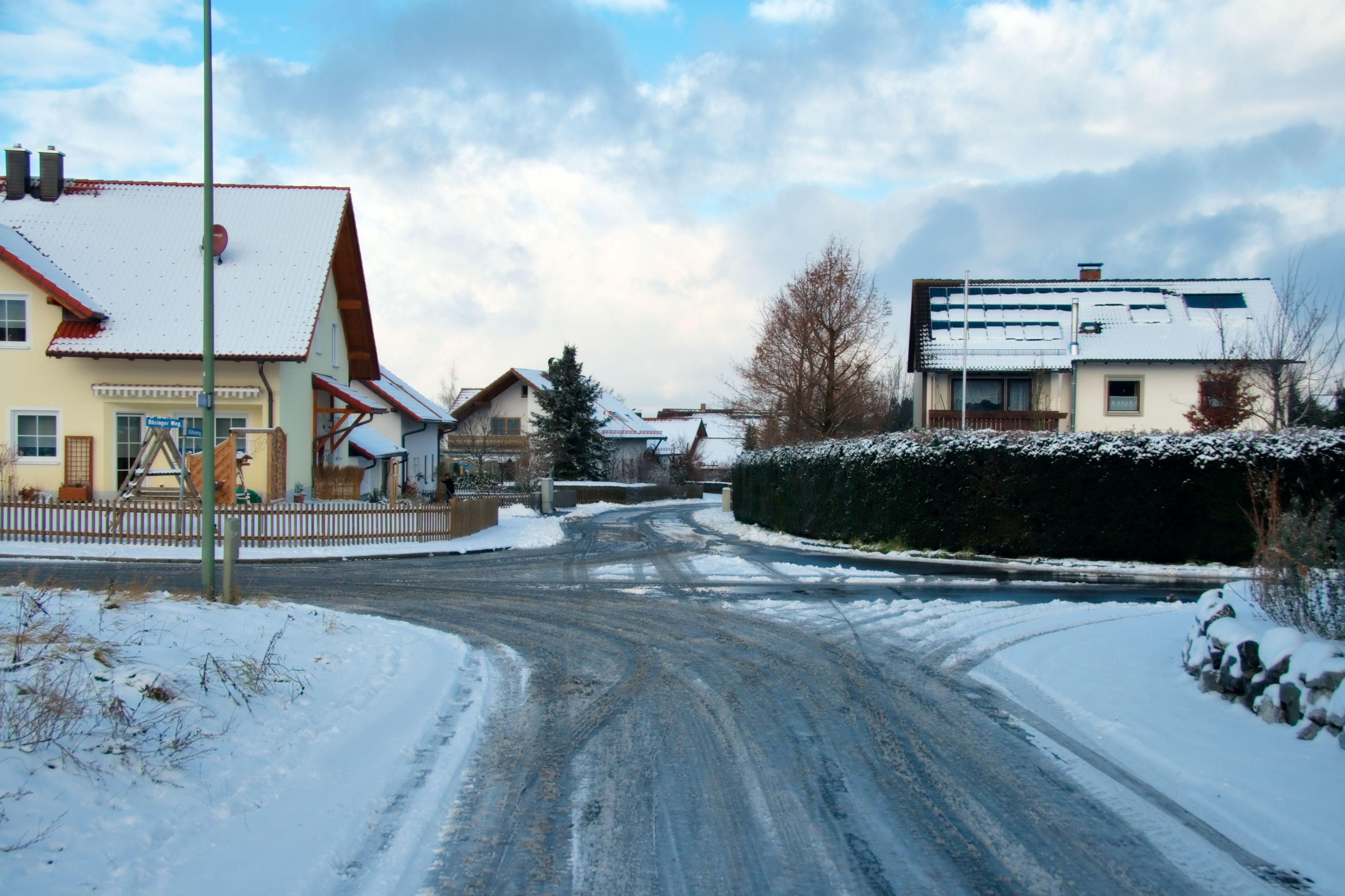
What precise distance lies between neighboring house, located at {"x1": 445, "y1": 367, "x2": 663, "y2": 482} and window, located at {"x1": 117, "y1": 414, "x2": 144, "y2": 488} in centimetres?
3404

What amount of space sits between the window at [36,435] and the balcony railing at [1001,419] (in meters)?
27.4

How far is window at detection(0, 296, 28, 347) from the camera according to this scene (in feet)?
84.3

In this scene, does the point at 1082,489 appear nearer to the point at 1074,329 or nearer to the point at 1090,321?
the point at 1074,329

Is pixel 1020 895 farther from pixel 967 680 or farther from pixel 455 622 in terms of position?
pixel 455 622

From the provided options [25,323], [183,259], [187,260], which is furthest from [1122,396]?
[25,323]

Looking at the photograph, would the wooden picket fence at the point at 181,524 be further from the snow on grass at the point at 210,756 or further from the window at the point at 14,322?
the snow on grass at the point at 210,756

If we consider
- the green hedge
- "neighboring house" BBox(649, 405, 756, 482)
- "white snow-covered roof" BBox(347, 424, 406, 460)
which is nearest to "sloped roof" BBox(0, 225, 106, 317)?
"white snow-covered roof" BBox(347, 424, 406, 460)

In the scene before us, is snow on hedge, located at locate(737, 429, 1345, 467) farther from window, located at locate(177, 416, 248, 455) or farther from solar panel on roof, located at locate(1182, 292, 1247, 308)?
solar panel on roof, located at locate(1182, 292, 1247, 308)

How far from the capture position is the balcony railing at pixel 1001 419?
3419cm

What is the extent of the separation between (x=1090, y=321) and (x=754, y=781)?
3461 centimetres

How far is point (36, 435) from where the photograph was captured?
25.9 metres

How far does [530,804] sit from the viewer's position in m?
5.46

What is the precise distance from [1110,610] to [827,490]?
12708mm

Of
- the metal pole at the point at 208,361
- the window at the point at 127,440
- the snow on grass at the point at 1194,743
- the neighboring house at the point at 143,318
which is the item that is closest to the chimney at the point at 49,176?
the neighboring house at the point at 143,318
